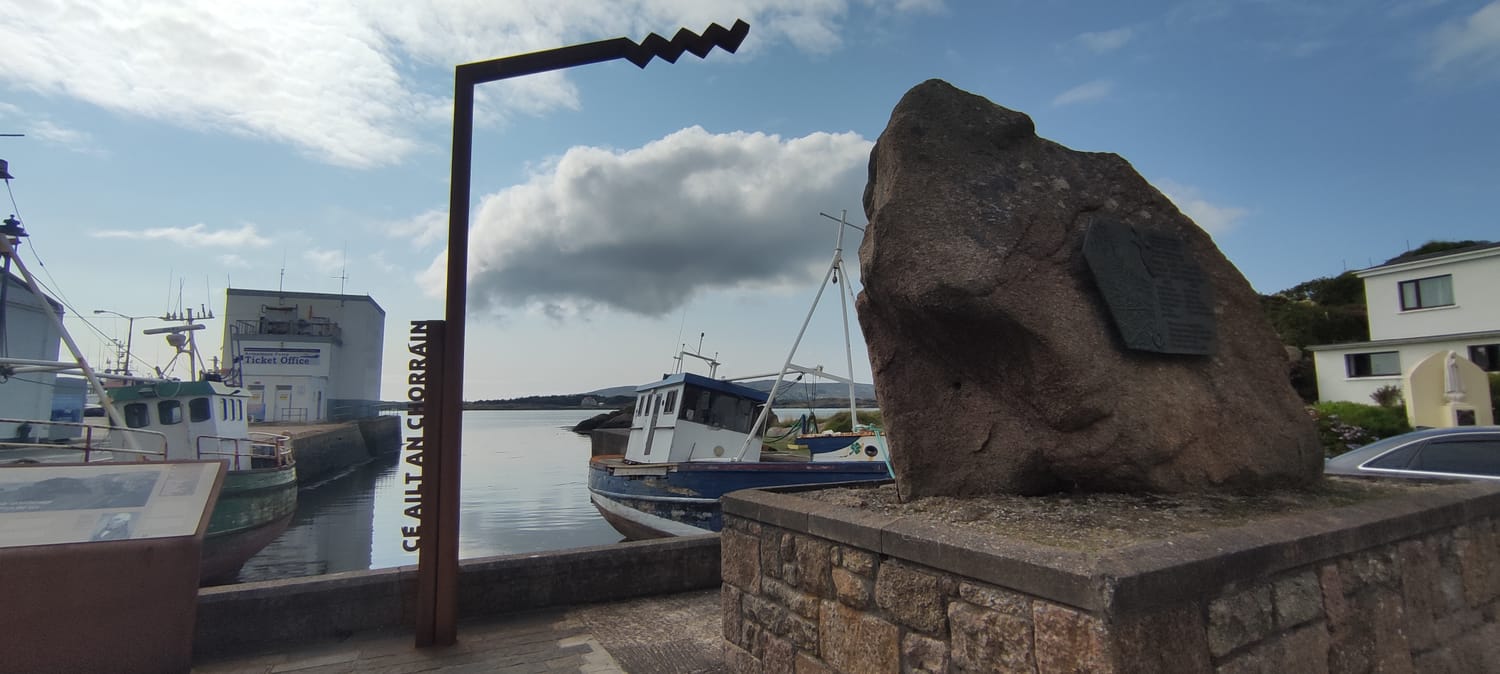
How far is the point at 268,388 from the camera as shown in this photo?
3569 cm

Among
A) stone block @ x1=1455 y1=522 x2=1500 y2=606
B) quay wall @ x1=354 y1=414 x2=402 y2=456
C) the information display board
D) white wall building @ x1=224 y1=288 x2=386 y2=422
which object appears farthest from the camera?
quay wall @ x1=354 y1=414 x2=402 y2=456

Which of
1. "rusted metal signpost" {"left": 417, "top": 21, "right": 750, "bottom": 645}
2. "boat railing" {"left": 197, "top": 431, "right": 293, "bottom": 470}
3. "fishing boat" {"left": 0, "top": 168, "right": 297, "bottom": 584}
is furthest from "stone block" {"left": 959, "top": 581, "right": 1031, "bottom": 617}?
"boat railing" {"left": 197, "top": 431, "right": 293, "bottom": 470}

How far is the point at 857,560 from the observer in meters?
2.71

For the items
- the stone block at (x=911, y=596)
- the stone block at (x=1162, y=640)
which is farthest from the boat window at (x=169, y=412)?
the stone block at (x=1162, y=640)

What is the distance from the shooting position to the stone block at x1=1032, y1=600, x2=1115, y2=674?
187 cm

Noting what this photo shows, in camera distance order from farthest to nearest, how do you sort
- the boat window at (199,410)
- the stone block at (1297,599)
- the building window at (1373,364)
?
1. the building window at (1373,364)
2. the boat window at (199,410)
3. the stone block at (1297,599)

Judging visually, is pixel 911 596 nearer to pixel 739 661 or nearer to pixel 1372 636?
pixel 739 661

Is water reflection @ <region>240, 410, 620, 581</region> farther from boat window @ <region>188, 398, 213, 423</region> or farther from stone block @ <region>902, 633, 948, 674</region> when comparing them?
stone block @ <region>902, 633, 948, 674</region>

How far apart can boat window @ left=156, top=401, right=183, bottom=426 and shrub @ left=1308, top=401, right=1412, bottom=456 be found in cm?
2184

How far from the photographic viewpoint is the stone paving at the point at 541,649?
3.79m

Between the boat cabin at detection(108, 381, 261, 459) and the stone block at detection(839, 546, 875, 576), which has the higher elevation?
the boat cabin at detection(108, 381, 261, 459)

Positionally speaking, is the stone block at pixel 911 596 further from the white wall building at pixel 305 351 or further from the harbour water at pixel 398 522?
the white wall building at pixel 305 351

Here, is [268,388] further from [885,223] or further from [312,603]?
[885,223]

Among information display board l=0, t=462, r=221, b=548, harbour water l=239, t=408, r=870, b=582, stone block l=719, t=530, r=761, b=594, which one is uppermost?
information display board l=0, t=462, r=221, b=548
